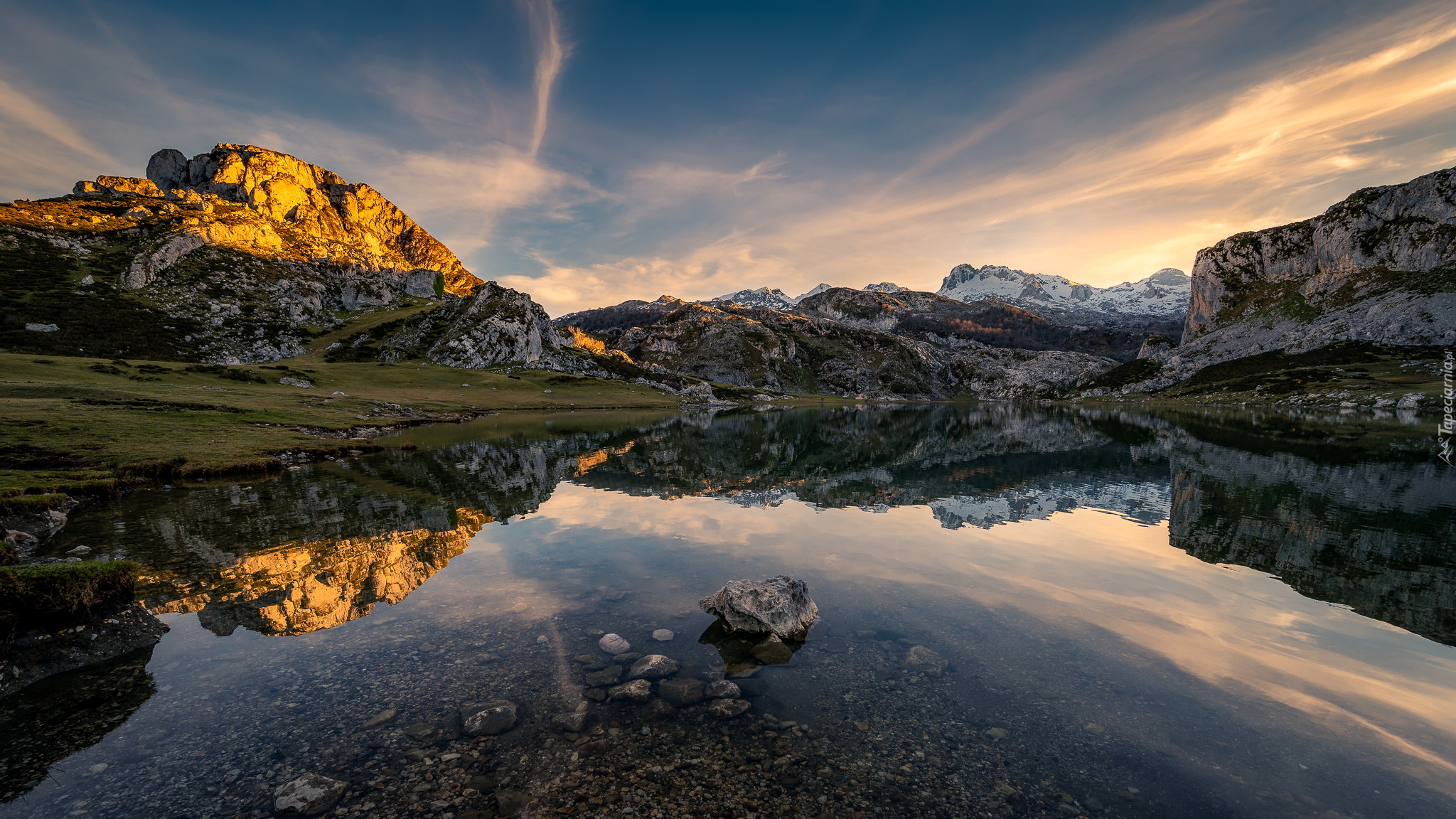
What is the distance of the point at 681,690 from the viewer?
39.4ft

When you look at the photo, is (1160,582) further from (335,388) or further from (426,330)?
(426,330)

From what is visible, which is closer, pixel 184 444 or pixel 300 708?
pixel 300 708

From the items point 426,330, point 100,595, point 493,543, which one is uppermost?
point 426,330

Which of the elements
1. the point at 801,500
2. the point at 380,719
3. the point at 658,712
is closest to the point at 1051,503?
the point at 801,500

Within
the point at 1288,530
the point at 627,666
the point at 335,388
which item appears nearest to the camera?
the point at 627,666

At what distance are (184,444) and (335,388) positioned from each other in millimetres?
72749

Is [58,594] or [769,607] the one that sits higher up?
[58,594]

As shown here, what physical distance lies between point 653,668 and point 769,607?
3.91 metres

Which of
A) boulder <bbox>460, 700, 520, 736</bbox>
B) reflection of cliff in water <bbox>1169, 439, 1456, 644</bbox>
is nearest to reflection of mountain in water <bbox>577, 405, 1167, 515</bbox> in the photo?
reflection of cliff in water <bbox>1169, 439, 1456, 644</bbox>

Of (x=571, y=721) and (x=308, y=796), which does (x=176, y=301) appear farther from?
(x=571, y=721)

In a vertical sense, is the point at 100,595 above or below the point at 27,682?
above

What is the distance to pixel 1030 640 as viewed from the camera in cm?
1482

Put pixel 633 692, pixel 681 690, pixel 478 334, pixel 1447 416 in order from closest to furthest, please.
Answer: pixel 633 692 < pixel 681 690 < pixel 1447 416 < pixel 478 334

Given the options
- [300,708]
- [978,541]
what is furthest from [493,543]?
[978,541]
